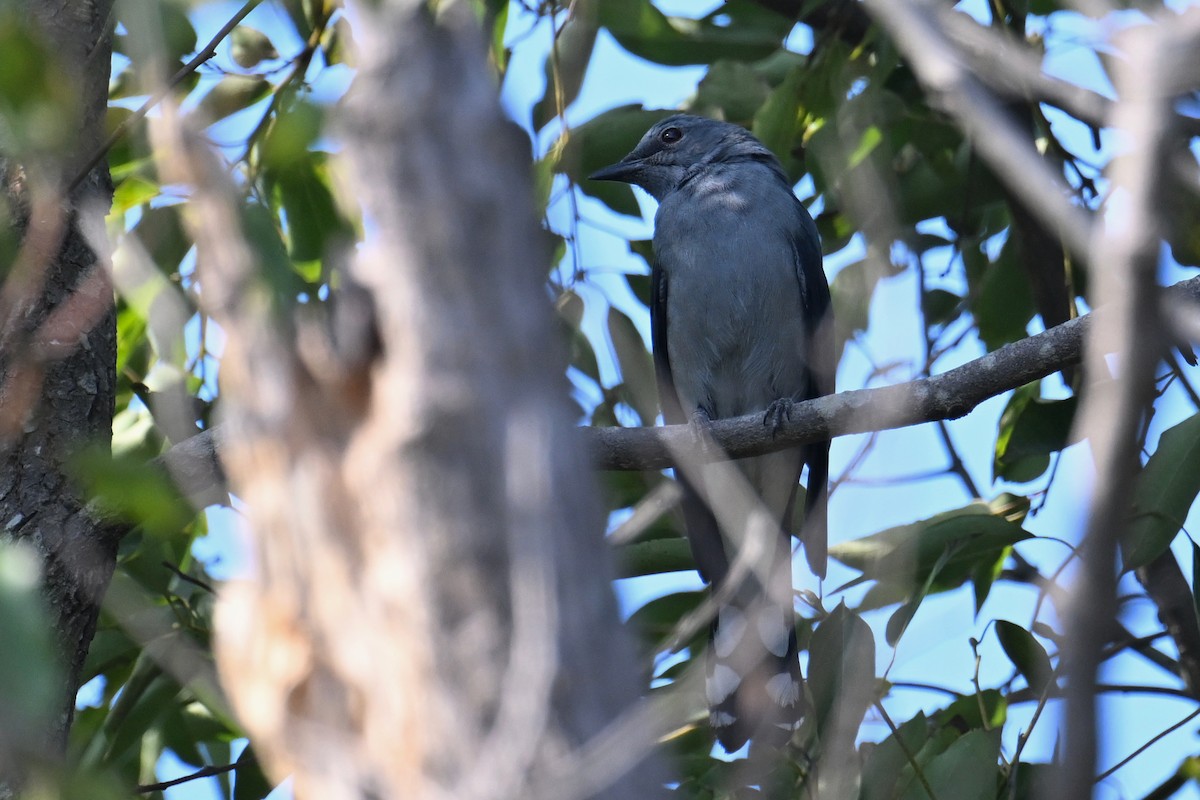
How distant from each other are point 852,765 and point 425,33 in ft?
9.12

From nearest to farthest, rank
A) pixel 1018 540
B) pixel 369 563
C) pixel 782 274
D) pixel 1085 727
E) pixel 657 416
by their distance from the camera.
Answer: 1. pixel 1085 727
2. pixel 369 563
3. pixel 657 416
4. pixel 1018 540
5. pixel 782 274

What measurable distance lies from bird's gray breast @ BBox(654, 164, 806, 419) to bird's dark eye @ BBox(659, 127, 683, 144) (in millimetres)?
388

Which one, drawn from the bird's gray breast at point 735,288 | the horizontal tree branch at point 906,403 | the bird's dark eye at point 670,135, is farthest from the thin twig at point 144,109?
the bird's dark eye at point 670,135

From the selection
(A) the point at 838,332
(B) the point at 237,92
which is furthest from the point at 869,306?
(B) the point at 237,92

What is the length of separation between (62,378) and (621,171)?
3.40 metres

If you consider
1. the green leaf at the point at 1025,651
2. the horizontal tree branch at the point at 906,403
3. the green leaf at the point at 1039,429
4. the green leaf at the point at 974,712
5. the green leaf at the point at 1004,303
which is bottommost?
the green leaf at the point at 974,712

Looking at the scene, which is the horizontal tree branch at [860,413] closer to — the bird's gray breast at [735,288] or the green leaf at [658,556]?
the green leaf at [658,556]

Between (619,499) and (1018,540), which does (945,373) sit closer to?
(1018,540)

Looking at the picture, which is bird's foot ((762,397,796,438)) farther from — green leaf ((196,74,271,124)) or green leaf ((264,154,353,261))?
green leaf ((196,74,271,124))

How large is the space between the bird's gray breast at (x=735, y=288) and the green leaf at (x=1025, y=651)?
2.22 m

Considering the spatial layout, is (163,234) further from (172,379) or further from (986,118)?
(986,118)

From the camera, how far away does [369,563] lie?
1.63m

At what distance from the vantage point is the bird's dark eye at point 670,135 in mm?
6742

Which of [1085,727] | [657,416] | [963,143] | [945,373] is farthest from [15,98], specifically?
[963,143]
